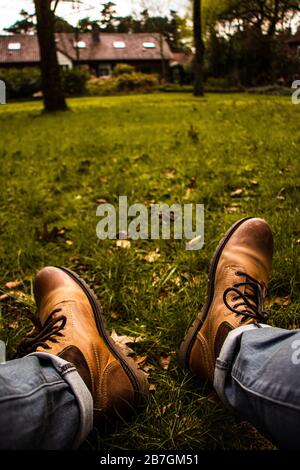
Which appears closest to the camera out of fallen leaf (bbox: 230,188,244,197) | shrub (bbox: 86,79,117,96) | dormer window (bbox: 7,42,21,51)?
fallen leaf (bbox: 230,188,244,197)

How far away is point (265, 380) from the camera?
978 mm

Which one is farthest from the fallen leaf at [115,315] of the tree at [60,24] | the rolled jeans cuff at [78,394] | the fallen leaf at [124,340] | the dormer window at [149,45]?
the dormer window at [149,45]

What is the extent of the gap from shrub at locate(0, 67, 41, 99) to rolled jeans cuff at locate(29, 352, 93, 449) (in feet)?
86.5

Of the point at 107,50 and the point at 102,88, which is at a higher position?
the point at 107,50

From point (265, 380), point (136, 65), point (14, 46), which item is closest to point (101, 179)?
point (265, 380)

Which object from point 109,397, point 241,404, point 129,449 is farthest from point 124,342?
point 241,404

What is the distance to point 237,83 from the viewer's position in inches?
1003

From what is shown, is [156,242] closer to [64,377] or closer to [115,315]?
[115,315]

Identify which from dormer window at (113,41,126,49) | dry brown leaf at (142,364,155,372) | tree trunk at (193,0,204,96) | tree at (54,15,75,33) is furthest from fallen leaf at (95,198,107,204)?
dormer window at (113,41,126,49)

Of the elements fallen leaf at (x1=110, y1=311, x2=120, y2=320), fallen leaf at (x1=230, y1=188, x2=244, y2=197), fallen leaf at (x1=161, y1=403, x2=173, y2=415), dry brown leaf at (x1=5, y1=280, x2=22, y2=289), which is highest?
fallen leaf at (x1=230, y1=188, x2=244, y2=197)

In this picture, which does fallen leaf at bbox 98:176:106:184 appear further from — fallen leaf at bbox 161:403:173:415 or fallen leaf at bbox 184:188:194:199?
fallen leaf at bbox 161:403:173:415

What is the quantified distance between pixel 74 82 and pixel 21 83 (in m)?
3.31

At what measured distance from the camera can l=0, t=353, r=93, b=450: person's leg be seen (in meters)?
0.87
